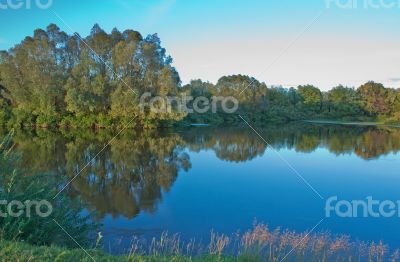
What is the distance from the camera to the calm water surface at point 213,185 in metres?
9.81

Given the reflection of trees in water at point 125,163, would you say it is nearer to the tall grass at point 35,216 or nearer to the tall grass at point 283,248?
the tall grass at point 35,216

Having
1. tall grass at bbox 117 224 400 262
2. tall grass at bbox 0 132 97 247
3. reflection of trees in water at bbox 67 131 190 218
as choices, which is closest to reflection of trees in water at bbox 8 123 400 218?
→ reflection of trees in water at bbox 67 131 190 218

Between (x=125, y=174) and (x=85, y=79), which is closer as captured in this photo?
(x=125, y=174)

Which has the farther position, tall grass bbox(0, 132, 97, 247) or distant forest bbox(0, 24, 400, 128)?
distant forest bbox(0, 24, 400, 128)

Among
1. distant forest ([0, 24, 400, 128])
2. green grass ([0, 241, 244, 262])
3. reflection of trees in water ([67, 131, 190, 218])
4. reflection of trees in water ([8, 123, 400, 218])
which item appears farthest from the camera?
distant forest ([0, 24, 400, 128])

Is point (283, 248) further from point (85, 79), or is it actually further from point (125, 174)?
point (85, 79)

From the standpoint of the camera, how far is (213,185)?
14.6 meters

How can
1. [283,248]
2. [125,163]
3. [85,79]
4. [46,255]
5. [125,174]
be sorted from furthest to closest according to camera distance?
[85,79], [125,163], [125,174], [283,248], [46,255]

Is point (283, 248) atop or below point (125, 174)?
below

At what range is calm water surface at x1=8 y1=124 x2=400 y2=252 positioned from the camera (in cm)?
981

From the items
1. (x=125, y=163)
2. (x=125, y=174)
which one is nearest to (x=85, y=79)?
(x=125, y=163)

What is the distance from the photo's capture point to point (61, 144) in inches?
1017

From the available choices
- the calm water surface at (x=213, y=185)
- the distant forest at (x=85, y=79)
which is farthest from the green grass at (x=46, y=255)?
the distant forest at (x=85, y=79)

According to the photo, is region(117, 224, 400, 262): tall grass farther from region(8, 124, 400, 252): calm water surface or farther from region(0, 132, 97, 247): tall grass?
region(0, 132, 97, 247): tall grass
